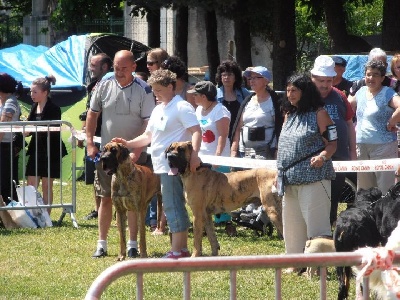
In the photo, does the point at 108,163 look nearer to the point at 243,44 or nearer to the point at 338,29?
the point at 338,29

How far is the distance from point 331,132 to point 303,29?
4000cm

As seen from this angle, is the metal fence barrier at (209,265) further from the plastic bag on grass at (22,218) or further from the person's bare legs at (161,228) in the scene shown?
the plastic bag on grass at (22,218)

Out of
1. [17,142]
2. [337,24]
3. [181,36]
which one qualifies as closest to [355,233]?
[17,142]

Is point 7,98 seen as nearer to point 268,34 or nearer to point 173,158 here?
point 173,158

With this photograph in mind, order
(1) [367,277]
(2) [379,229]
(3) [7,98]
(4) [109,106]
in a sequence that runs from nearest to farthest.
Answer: (1) [367,277]
(2) [379,229]
(4) [109,106]
(3) [7,98]

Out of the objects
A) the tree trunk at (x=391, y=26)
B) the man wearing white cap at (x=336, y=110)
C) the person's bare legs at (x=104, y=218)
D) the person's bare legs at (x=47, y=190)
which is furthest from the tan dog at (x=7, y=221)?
the tree trunk at (x=391, y=26)

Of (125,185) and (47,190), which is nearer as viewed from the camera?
(125,185)

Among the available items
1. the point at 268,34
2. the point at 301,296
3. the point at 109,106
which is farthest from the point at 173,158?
the point at 268,34

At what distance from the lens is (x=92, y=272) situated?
8703mm

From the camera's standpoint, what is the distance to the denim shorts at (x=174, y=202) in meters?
9.00

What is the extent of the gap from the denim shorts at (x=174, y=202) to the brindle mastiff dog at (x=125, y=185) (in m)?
0.37

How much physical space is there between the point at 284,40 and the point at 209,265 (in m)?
22.5

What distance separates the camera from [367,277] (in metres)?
4.21

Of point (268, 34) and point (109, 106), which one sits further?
point (268, 34)
